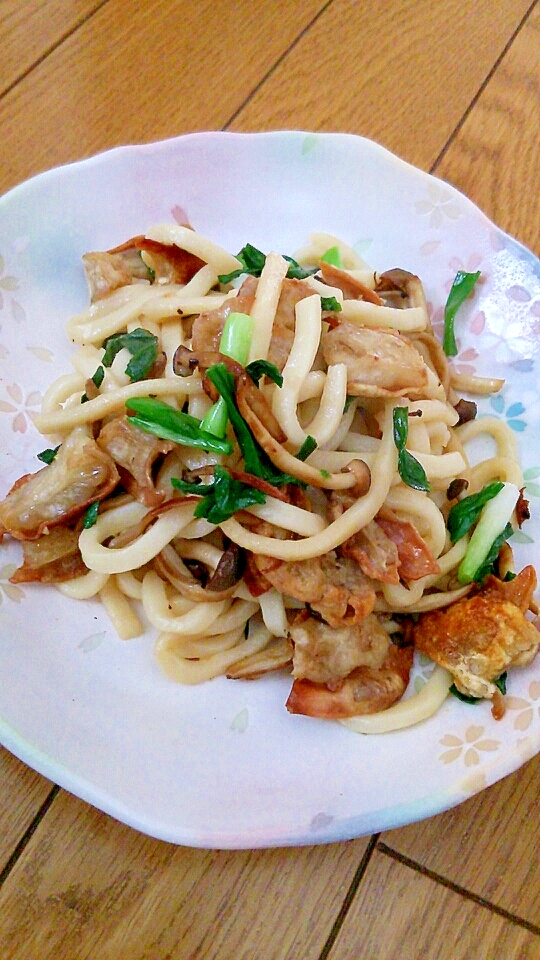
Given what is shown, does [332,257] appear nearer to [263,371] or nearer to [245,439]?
[263,371]

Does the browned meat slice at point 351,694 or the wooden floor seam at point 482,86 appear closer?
the browned meat slice at point 351,694

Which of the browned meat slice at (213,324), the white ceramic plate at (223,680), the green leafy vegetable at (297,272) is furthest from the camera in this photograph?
the green leafy vegetable at (297,272)

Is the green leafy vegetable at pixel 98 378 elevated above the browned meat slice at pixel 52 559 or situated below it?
above

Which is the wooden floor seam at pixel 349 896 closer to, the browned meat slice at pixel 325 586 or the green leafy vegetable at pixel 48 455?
the browned meat slice at pixel 325 586

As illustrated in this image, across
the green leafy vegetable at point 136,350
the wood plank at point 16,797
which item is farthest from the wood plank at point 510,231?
the green leafy vegetable at point 136,350

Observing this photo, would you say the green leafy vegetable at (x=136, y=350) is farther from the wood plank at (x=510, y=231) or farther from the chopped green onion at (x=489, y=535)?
the wood plank at (x=510, y=231)

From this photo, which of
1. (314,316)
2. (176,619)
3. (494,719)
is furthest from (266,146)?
(494,719)

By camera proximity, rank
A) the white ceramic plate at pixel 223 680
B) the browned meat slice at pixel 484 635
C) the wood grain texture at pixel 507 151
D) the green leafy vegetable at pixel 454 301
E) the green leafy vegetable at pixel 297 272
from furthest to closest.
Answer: the wood grain texture at pixel 507 151
the green leafy vegetable at pixel 454 301
the green leafy vegetable at pixel 297 272
the browned meat slice at pixel 484 635
the white ceramic plate at pixel 223 680

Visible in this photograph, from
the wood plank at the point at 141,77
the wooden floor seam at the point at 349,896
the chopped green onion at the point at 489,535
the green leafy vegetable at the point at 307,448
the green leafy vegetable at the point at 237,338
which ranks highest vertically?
the wood plank at the point at 141,77

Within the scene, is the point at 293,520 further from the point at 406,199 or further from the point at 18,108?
the point at 18,108

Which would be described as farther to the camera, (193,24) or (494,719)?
(193,24)
